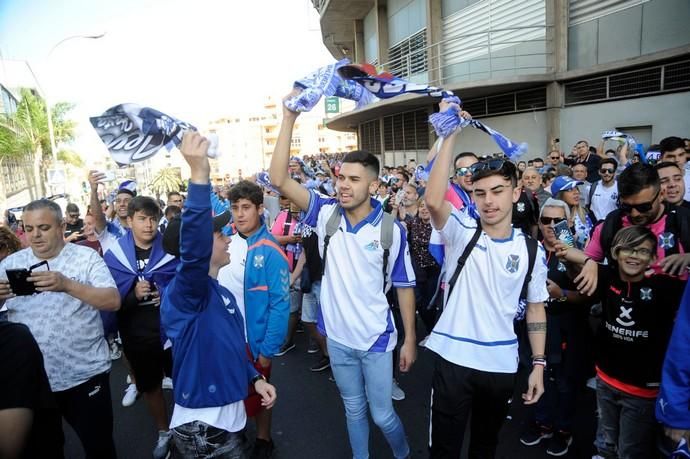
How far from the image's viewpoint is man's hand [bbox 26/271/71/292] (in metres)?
2.23

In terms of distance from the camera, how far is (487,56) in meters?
14.9

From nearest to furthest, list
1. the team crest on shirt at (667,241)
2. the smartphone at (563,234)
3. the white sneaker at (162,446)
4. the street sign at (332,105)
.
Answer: the smartphone at (563,234), the team crest on shirt at (667,241), the white sneaker at (162,446), the street sign at (332,105)

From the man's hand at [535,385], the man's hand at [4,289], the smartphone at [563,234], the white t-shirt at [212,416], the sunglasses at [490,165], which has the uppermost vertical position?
the sunglasses at [490,165]

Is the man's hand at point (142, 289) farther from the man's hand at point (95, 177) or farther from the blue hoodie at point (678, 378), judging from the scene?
the blue hoodie at point (678, 378)

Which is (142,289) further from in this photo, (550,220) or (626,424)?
(626,424)

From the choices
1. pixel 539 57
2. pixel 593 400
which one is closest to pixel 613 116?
pixel 539 57

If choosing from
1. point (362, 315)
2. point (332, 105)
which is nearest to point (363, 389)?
point (362, 315)

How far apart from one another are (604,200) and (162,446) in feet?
20.9

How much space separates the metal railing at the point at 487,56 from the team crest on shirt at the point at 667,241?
11.5 meters

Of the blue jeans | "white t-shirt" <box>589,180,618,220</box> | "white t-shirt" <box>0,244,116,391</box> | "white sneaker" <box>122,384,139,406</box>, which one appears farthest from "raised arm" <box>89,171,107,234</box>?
"white t-shirt" <box>589,180,618,220</box>

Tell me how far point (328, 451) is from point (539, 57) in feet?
45.2

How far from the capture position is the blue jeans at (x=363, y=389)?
2949 mm

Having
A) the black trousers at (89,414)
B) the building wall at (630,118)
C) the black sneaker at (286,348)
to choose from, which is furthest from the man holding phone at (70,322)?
the building wall at (630,118)

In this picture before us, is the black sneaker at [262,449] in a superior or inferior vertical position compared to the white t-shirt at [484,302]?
inferior
